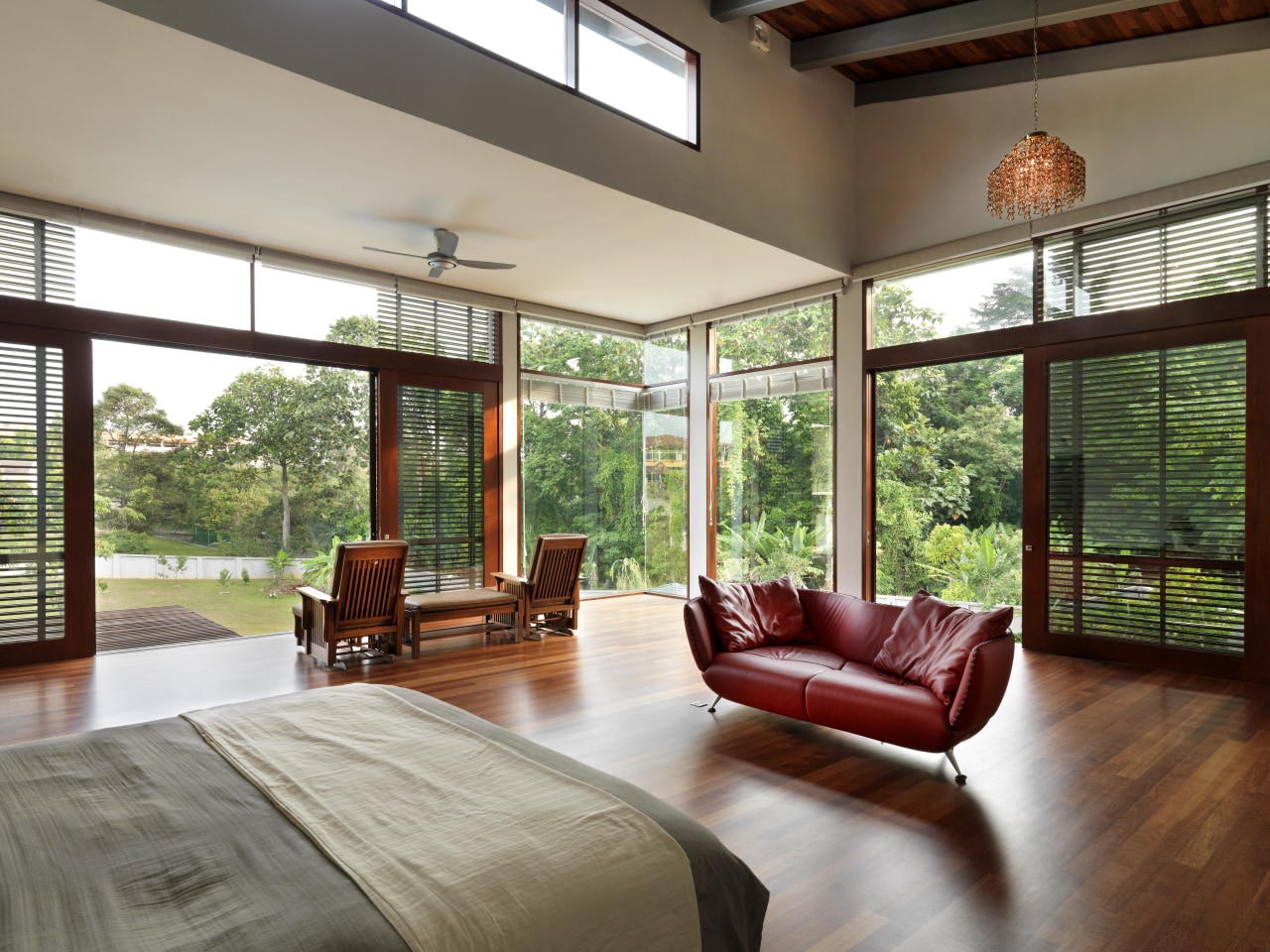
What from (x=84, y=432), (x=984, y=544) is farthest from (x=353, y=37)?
(x=984, y=544)

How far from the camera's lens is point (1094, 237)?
233 inches

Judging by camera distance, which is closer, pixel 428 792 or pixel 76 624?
pixel 428 792

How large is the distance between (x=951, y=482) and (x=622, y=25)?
14.8ft

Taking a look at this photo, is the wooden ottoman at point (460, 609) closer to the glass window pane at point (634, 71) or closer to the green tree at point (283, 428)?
the green tree at point (283, 428)

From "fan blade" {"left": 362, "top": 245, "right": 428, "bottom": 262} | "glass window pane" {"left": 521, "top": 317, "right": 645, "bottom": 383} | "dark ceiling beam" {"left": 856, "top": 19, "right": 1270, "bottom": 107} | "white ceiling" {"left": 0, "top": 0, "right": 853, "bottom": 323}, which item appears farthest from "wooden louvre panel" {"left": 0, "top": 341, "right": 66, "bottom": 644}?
"dark ceiling beam" {"left": 856, "top": 19, "right": 1270, "bottom": 107}

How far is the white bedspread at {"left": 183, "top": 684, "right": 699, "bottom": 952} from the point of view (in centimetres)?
135

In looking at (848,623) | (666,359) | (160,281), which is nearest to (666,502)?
(666,359)

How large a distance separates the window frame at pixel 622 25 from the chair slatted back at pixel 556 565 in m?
3.44

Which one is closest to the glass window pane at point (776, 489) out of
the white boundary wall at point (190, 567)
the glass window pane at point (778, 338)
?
the glass window pane at point (778, 338)

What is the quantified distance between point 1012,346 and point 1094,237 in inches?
38.6

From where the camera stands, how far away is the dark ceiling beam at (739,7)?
17.5 ft

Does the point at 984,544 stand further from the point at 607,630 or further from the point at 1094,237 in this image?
the point at 607,630

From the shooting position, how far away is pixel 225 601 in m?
7.03

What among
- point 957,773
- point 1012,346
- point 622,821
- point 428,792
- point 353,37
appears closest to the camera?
point 622,821
